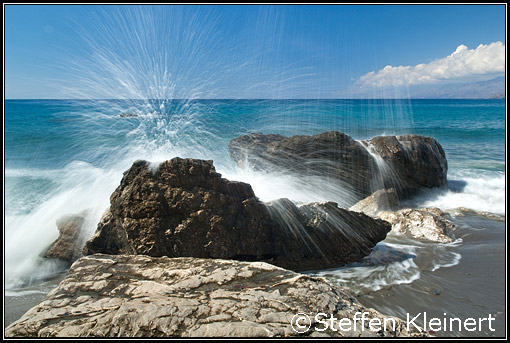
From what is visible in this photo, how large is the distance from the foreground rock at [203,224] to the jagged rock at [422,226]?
249 cm

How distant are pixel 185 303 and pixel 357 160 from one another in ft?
29.0

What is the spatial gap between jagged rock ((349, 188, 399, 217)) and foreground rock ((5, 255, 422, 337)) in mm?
7293

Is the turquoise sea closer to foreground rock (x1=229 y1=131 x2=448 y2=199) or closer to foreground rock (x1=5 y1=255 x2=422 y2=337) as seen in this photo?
foreground rock (x1=229 y1=131 x2=448 y2=199)

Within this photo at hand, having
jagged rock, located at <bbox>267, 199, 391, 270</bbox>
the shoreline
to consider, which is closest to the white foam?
the shoreline

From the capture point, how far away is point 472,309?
4.18m

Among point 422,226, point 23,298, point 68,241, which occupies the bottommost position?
point 422,226

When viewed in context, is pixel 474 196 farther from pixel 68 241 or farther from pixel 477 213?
pixel 68 241

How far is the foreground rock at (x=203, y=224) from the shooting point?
471 cm

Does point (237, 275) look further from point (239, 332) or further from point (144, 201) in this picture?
point (144, 201)

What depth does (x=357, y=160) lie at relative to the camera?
33.8ft

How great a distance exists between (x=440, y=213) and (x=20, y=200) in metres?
12.2

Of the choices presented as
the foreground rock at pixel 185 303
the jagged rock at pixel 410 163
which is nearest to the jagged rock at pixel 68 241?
the foreground rock at pixel 185 303

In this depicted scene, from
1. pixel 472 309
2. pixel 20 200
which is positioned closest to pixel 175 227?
pixel 472 309

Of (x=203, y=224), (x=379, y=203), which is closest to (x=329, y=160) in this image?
(x=379, y=203)
